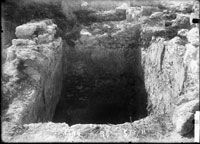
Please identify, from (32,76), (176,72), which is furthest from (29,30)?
(176,72)

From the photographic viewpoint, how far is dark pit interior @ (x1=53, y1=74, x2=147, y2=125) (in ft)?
25.9

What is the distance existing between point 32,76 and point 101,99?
3141 millimetres

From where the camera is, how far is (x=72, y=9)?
9070 mm

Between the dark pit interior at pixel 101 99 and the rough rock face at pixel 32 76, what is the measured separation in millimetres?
569

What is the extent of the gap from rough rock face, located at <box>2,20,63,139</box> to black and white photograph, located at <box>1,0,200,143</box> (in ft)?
0.07

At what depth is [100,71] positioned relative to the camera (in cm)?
845

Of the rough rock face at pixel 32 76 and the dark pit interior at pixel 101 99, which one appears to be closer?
the rough rock face at pixel 32 76

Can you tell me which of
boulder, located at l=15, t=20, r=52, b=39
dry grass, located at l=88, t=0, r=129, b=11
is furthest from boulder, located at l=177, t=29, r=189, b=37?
boulder, located at l=15, t=20, r=52, b=39

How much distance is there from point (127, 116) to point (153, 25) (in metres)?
2.95

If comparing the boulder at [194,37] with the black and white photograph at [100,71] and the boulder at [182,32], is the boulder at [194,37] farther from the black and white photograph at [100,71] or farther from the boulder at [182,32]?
the boulder at [182,32]

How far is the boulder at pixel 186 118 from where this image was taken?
4.26 m

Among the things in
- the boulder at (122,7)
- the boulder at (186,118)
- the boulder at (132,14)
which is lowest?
the boulder at (186,118)

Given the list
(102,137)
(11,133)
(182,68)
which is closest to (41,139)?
(11,133)

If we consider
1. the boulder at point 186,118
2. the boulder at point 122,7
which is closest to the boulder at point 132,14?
the boulder at point 122,7
